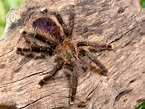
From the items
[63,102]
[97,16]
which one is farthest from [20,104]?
[97,16]

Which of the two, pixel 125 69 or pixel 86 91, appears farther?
pixel 125 69

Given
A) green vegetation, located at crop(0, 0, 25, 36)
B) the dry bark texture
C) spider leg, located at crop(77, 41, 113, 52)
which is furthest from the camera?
green vegetation, located at crop(0, 0, 25, 36)

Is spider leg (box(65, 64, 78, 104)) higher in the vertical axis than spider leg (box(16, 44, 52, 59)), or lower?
lower

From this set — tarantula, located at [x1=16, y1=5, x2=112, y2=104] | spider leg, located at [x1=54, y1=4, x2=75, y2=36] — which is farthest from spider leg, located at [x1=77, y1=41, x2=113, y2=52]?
spider leg, located at [x1=54, y1=4, x2=75, y2=36]

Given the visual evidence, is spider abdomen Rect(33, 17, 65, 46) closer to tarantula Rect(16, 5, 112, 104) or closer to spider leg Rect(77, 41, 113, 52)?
tarantula Rect(16, 5, 112, 104)

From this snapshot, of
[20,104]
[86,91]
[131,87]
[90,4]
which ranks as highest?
[90,4]

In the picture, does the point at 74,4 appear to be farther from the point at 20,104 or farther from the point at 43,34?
the point at 20,104

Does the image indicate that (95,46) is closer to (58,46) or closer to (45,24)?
(58,46)

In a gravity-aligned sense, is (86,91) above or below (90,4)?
below
